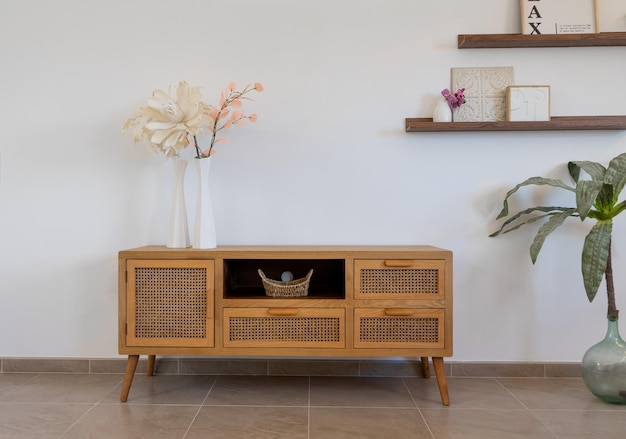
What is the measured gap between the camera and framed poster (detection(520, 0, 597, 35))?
2391mm

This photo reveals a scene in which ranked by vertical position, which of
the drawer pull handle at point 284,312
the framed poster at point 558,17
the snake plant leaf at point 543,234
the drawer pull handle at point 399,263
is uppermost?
the framed poster at point 558,17

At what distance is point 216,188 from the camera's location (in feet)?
8.20

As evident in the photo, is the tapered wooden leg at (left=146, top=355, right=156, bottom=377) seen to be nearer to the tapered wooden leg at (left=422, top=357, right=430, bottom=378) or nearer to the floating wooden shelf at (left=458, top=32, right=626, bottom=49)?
the tapered wooden leg at (left=422, top=357, right=430, bottom=378)

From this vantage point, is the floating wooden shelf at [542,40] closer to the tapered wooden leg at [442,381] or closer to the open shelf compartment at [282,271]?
the open shelf compartment at [282,271]

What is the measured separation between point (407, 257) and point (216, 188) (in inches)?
42.6

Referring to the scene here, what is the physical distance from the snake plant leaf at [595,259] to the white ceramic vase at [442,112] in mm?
858

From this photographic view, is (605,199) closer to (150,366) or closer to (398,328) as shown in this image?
(398,328)

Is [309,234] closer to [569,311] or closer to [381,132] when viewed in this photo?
[381,132]

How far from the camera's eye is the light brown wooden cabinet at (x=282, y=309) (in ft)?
6.79

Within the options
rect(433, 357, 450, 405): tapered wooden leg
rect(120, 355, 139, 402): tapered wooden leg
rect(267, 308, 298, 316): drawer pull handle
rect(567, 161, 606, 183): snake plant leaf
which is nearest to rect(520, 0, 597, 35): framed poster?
rect(567, 161, 606, 183): snake plant leaf

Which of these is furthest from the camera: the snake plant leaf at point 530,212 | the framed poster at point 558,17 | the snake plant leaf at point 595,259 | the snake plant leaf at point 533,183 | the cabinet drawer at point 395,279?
the framed poster at point 558,17

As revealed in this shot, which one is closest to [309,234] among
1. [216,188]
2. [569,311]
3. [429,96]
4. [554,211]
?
[216,188]

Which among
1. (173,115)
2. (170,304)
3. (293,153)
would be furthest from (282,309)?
(173,115)

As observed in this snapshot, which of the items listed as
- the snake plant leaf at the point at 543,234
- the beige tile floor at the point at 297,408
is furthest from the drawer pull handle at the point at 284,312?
the snake plant leaf at the point at 543,234
